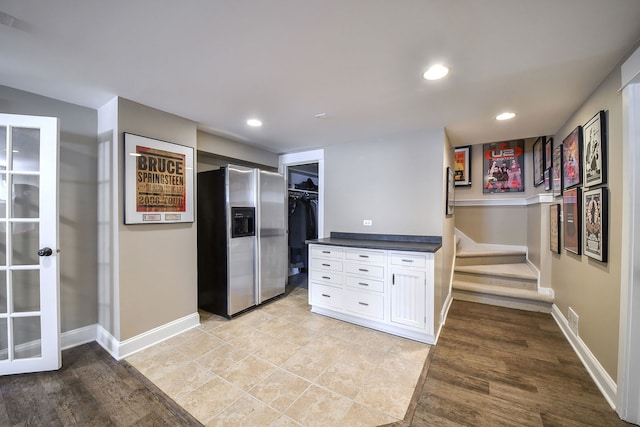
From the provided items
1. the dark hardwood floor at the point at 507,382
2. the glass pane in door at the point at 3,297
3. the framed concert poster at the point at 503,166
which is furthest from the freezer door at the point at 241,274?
the framed concert poster at the point at 503,166

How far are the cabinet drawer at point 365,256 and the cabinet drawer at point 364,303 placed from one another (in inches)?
14.4

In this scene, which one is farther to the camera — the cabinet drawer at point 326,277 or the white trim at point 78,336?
the cabinet drawer at point 326,277

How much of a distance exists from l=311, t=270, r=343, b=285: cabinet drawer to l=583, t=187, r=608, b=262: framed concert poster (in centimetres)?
220

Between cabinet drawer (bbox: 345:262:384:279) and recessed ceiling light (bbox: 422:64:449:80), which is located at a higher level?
recessed ceiling light (bbox: 422:64:449:80)

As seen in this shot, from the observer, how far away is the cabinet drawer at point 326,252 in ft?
9.78

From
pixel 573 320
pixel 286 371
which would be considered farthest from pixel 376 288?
pixel 573 320

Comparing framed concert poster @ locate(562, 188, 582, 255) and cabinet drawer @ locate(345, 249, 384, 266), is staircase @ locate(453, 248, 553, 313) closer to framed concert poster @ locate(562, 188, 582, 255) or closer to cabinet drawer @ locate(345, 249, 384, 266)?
framed concert poster @ locate(562, 188, 582, 255)

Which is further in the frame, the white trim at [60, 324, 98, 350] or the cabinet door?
the cabinet door

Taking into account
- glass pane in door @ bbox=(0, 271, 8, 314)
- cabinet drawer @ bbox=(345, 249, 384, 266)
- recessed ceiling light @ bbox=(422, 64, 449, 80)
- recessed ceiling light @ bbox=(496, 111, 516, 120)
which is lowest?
glass pane in door @ bbox=(0, 271, 8, 314)

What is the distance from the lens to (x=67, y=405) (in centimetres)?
169

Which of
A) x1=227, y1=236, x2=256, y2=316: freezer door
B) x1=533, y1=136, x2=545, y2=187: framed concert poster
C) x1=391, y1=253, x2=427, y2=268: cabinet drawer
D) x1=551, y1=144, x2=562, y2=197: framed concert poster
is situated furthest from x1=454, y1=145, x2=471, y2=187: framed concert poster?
x1=227, y1=236, x2=256, y2=316: freezer door

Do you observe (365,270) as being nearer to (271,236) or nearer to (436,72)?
(271,236)

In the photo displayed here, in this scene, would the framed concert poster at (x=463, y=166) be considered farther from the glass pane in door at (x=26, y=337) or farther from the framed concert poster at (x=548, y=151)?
the glass pane in door at (x=26, y=337)

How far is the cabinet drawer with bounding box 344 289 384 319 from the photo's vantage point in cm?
273
